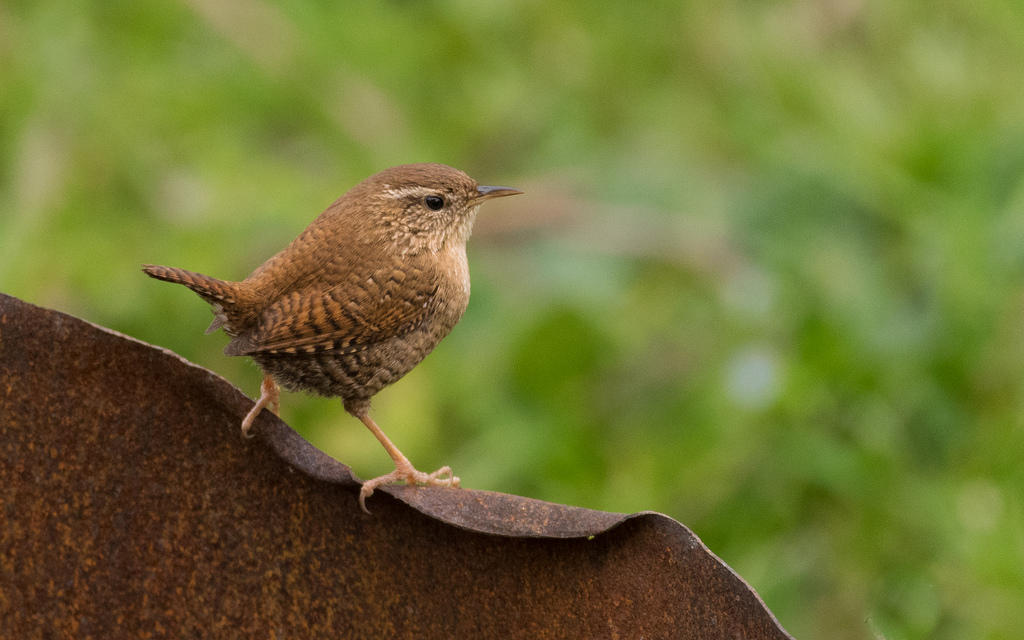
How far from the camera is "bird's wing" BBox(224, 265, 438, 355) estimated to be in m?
2.16

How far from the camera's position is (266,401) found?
2039mm

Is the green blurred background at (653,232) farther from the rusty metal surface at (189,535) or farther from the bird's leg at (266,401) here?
the bird's leg at (266,401)

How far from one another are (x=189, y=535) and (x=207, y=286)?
18.4 inches

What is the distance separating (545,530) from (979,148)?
369cm

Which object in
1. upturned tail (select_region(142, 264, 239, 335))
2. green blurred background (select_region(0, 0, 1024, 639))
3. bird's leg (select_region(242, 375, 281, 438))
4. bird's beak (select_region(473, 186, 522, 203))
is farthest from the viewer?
green blurred background (select_region(0, 0, 1024, 639))

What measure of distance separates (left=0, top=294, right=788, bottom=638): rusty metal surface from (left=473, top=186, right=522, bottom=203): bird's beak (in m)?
0.83

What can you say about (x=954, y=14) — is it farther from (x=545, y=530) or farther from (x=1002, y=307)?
(x=545, y=530)

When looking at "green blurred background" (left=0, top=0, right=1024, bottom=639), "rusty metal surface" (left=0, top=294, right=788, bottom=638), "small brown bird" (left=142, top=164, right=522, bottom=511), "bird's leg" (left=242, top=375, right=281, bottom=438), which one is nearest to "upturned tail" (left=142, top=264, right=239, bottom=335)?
"small brown bird" (left=142, top=164, right=522, bottom=511)

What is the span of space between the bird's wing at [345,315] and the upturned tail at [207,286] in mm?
61

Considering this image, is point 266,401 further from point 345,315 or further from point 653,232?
point 653,232

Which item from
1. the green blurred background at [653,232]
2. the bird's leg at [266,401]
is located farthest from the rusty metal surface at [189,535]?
the green blurred background at [653,232]

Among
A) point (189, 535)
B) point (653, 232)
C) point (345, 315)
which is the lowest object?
point (189, 535)

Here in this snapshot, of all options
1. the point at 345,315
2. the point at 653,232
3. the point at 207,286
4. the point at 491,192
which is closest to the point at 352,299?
the point at 345,315

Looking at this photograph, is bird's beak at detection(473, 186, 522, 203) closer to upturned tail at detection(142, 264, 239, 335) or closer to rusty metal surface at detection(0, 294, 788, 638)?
upturned tail at detection(142, 264, 239, 335)
